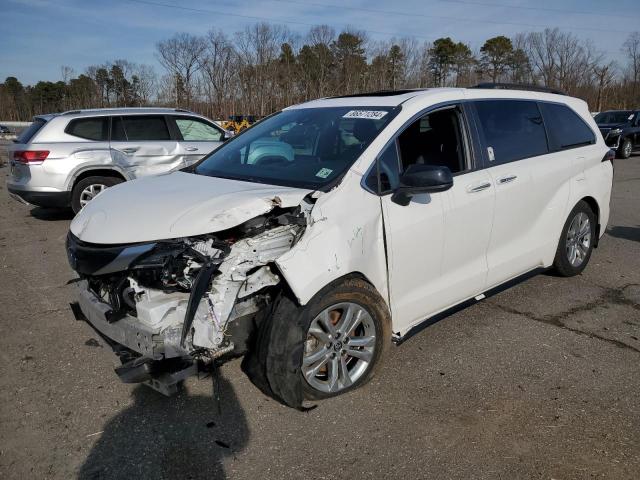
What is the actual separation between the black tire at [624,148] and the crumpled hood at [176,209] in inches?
776

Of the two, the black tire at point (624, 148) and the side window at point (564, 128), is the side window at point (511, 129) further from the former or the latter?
the black tire at point (624, 148)

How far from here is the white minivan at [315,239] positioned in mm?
2818

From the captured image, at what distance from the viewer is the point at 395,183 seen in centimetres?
342

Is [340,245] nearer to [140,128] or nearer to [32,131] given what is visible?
[140,128]

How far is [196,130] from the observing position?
9406 millimetres

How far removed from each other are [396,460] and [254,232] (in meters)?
1.43

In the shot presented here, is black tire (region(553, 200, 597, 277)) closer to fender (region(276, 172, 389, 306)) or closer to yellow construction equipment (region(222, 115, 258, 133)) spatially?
fender (region(276, 172, 389, 306))

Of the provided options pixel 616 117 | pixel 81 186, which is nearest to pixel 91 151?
pixel 81 186

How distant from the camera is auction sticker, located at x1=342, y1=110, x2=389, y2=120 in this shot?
3639 millimetres

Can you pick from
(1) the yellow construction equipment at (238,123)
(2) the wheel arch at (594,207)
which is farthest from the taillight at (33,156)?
(1) the yellow construction equipment at (238,123)

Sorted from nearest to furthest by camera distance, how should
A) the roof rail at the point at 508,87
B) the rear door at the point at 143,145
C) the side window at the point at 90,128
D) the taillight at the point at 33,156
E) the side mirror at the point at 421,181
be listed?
the side mirror at the point at 421,181, the roof rail at the point at 508,87, the taillight at the point at 33,156, the side window at the point at 90,128, the rear door at the point at 143,145

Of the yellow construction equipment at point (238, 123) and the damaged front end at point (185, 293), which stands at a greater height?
the damaged front end at point (185, 293)

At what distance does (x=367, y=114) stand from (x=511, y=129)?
1405 millimetres

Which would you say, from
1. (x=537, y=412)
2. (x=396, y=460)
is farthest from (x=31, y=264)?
(x=537, y=412)
